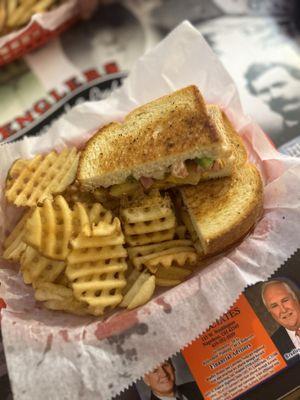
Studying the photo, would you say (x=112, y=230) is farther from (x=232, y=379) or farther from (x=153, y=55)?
(x=153, y=55)

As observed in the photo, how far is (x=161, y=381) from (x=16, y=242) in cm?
59

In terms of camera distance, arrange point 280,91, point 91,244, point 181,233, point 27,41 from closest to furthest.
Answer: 1. point 91,244
2. point 181,233
3. point 280,91
4. point 27,41

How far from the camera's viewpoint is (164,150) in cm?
144

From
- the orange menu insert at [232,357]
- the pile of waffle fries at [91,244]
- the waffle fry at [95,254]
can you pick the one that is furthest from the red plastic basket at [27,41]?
the orange menu insert at [232,357]

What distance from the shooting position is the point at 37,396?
1.23 m

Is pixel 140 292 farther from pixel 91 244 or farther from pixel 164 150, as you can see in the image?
pixel 164 150

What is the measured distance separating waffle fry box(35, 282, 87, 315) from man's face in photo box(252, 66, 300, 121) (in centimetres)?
112

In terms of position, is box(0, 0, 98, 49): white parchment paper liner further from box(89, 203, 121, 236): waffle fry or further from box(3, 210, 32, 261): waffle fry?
box(89, 203, 121, 236): waffle fry

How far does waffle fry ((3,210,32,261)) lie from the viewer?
57.9 inches

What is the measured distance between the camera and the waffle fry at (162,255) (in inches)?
53.5

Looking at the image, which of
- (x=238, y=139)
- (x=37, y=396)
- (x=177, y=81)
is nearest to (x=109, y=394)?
(x=37, y=396)

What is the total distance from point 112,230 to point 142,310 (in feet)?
0.74

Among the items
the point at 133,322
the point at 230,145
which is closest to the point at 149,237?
the point at 133,322

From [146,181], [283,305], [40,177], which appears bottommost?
[283,305]
